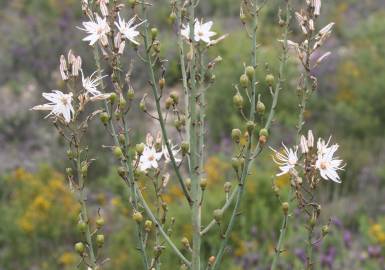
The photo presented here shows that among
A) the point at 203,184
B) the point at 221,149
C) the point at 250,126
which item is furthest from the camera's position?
the point at 221,149

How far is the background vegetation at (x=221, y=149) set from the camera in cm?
505

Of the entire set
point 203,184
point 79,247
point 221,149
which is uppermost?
point 221,149

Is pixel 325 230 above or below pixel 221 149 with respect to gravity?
below

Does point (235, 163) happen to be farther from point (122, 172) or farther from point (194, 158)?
point (122, 172)

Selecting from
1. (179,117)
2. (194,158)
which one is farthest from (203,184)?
(179,117)

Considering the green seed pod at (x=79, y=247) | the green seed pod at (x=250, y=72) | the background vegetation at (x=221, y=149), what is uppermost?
the background vegetation at (x=221, y=149)

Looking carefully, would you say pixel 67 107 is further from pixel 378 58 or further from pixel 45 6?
pixel 45 6

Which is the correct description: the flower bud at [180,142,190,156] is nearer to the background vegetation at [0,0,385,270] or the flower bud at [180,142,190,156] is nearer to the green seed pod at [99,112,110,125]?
the green seed pod at [99,112,110,125]

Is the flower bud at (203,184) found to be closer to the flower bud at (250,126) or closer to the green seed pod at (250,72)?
the flower bud at (250,126)

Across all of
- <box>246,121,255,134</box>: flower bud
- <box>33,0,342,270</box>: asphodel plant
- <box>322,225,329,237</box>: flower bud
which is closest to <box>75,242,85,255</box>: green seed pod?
<box>33,0,342,270</box>: asphodel plant

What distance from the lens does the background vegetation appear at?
16.6ft

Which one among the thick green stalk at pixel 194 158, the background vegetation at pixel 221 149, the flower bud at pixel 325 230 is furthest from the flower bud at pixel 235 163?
the background vegetation at pixel 221 149

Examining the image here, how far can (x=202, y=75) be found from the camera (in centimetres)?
194

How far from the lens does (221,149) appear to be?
282 inches
